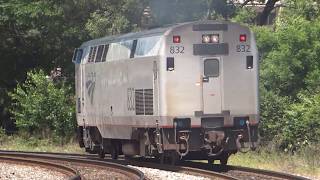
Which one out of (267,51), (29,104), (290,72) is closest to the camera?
(290,72)

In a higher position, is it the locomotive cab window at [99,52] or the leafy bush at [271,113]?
the locomotive cab window at [99,52]

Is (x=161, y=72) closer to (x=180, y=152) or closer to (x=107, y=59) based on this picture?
(x=180, y=152)

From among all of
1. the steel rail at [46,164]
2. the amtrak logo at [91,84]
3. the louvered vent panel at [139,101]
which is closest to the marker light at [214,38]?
the louvered vent panel at [139,101]

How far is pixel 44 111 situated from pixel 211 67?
55.8 ft

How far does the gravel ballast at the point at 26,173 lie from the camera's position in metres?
16.9

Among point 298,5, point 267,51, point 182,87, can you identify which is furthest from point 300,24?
point 182,87

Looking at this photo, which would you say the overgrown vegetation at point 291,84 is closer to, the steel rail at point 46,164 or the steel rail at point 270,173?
the steel rail at point 270,173

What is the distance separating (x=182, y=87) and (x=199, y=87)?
1.38ft

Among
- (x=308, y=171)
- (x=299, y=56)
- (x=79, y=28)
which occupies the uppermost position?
(x=79, y=28)

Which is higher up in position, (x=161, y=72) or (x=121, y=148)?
(x=161, y=72)

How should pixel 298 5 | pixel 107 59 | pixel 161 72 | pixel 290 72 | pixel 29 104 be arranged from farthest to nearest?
pixel 298 5 < pixel 29 104 < pixel 290 72 < pixel 107 59 < pixel 161 72

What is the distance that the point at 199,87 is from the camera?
57.4 ft

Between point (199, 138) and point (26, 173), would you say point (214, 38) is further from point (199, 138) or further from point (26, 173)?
point (26, 173)

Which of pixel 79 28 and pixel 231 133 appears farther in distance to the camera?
pixel 79 28
